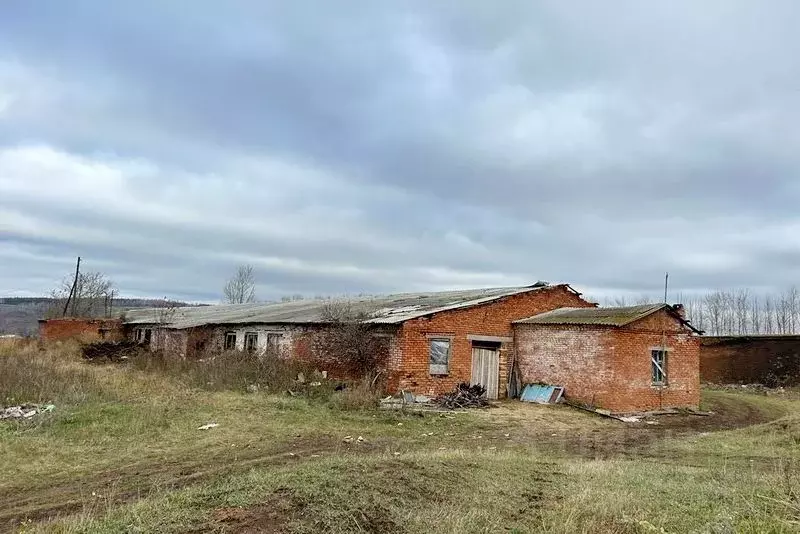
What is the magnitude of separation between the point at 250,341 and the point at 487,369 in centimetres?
956

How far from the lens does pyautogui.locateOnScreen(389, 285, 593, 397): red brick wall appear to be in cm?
1681

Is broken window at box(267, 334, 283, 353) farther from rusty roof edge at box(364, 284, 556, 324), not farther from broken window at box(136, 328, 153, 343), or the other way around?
broken window at box(136, 328, 153, 343)

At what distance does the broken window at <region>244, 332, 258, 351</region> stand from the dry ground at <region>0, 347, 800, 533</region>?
6.43 metres

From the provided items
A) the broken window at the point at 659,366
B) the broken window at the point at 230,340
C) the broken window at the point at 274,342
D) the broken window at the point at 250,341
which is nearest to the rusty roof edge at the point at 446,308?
the broken window at the point at 659,366

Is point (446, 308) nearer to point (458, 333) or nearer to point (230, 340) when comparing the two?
point (458, 333)

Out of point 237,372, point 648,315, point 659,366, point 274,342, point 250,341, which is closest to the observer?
point 237,372

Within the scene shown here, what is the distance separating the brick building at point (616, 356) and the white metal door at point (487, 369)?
91 centimetres

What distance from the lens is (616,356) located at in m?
17.1

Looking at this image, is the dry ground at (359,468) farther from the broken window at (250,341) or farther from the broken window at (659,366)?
the broken window at (250,341)

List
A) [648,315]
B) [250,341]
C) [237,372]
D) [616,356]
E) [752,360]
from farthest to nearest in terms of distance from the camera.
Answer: [752,360]
[250,341]
[648,315]
[237,372]
[616,356]

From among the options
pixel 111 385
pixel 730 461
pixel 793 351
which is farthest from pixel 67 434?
pixel 793 351

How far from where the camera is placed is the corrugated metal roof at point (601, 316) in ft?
56.3

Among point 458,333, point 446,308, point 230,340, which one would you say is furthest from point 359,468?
point 230,340

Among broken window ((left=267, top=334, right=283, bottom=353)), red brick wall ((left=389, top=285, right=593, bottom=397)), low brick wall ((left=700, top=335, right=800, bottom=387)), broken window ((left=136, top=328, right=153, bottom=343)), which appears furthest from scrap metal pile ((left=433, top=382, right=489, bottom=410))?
broken window ((left=136, top=328, right=153, bottom=343))
